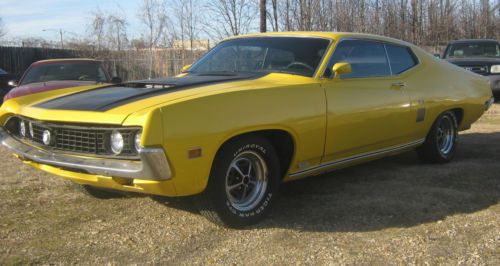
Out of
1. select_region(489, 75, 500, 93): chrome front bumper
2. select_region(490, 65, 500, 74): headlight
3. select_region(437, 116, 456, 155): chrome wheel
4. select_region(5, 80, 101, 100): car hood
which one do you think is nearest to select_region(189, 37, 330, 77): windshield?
select_region(437, 116, 456, 155): chrome wheel

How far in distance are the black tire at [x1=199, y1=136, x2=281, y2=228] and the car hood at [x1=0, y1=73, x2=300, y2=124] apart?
0.44 meters

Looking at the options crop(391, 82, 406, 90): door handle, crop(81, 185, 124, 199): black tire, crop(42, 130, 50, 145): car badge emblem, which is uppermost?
crop(391, 82, 406, 90): door handle

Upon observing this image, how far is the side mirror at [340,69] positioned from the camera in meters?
4.58

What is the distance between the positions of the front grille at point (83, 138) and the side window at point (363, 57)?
81.2 inches

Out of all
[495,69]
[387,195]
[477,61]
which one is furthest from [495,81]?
[387,195]

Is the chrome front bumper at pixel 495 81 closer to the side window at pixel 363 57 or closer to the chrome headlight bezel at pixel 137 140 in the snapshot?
the side window at pixel 363 57

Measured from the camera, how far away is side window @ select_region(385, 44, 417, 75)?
18.4 ft

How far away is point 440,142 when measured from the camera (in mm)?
6457

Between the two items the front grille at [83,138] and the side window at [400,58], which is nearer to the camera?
the front grille at [83,138]

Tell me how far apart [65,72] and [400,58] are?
6.66 meters

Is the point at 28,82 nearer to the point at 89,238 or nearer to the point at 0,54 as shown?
the point at 89,238

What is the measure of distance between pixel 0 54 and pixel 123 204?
2013cm

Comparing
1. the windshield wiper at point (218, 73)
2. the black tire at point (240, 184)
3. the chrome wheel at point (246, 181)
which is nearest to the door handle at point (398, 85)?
the windshield wiper at point (218, 73)

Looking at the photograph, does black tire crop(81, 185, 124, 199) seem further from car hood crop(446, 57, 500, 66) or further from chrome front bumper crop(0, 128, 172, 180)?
car hood crop(446, 57, 500, 66)
